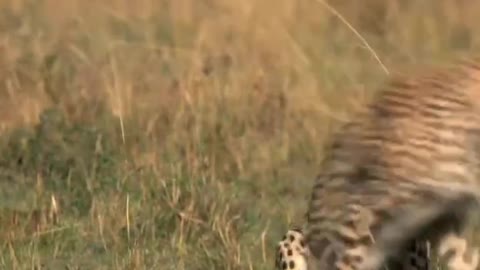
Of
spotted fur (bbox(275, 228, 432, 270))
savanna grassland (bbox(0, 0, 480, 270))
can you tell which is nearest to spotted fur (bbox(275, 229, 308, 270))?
spotted fur (bbox(275, 228, 432, 270))

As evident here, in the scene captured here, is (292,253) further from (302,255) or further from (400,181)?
(400,181)

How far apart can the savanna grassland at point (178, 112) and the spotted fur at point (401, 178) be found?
47cm

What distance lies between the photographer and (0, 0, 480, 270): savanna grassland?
5.87m

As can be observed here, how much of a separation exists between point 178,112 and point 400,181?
224cm

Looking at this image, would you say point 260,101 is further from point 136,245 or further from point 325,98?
point 136,245

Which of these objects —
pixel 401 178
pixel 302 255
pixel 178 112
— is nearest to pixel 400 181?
pixel 401 178

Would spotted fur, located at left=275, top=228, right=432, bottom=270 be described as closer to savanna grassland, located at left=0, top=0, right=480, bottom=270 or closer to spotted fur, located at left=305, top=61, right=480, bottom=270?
spotted fur, located at left=305, top=61, right=480, bottom=270

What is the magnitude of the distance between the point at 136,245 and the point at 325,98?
82.4 inches

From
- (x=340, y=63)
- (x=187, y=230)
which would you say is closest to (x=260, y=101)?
(x=340, y=63)

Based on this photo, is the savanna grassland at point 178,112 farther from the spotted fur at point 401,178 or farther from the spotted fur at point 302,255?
the spotted fur at point 401,178

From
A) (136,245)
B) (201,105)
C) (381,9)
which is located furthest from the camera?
(381,9)

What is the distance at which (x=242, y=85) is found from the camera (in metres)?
7.52

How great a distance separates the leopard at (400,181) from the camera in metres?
5.04

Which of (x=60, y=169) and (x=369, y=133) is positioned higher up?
(x=369, y=133)
